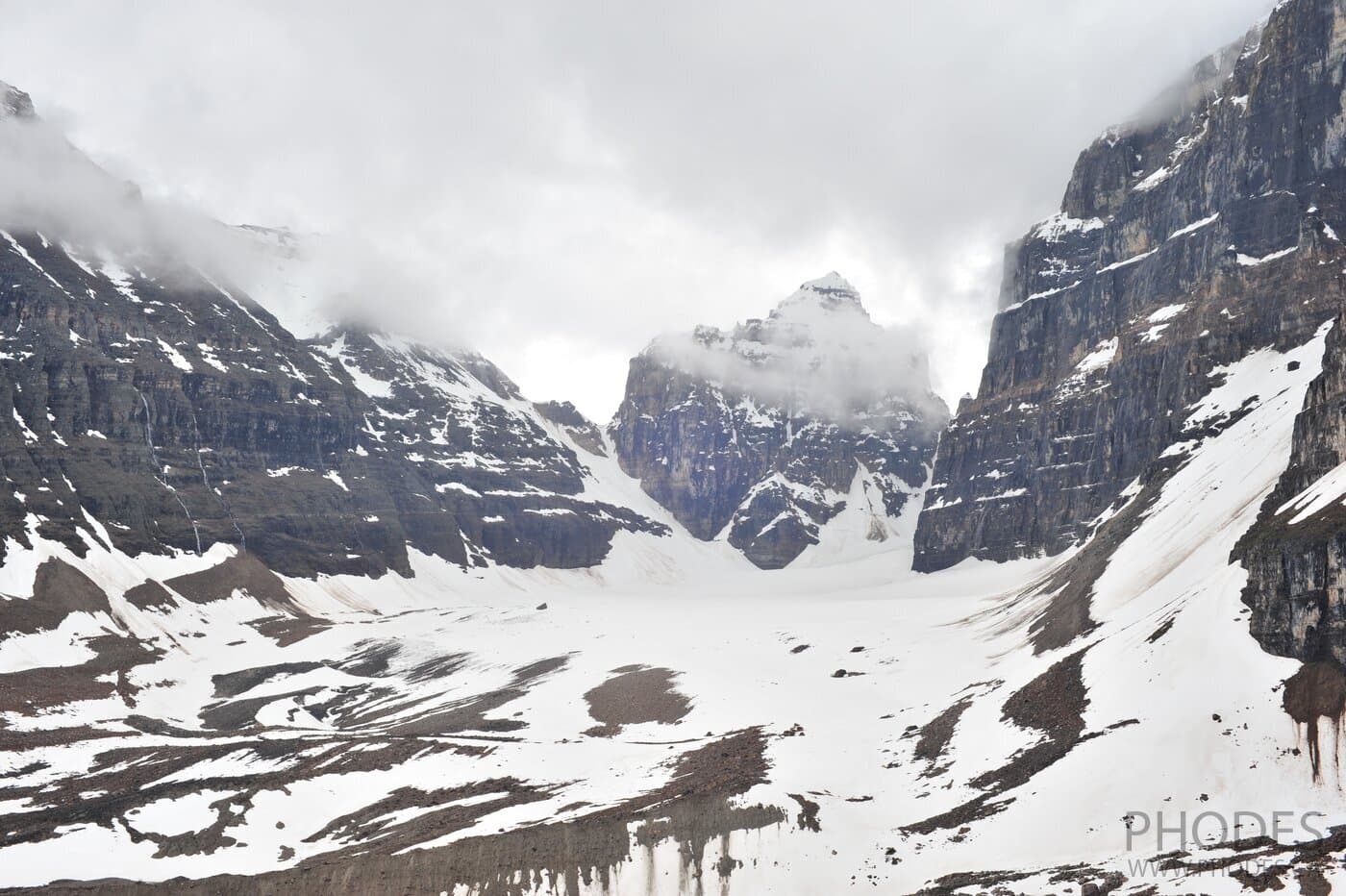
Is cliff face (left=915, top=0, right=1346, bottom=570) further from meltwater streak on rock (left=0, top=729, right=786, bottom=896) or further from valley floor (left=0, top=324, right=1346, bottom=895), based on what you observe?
meltwater streak on rock (left=0, top=729, right=786, bottom=896)

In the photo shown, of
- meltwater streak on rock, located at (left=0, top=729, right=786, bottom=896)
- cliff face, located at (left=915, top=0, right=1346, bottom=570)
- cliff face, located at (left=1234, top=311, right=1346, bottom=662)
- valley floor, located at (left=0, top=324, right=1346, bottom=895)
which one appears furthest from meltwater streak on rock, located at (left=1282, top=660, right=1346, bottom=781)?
cliff face, located at (left=915, top=0, right=1346, bottom=570)

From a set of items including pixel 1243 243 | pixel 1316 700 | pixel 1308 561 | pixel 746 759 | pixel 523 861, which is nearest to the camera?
pixel 1316 700

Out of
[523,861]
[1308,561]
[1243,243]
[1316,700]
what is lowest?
[523,861]

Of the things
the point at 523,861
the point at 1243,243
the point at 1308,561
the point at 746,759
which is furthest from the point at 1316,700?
the point at 1243,243

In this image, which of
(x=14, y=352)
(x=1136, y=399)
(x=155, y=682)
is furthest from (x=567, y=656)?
(x=14, y=352)

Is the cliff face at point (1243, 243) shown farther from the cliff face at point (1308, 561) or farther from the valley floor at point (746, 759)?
the cliff face at point (1308, 561)

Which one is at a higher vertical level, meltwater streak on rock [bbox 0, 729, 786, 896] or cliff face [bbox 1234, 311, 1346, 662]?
cliff face [bbox 1234, 311, 1346, 662]

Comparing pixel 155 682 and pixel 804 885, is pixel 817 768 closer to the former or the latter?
pixel 804 885

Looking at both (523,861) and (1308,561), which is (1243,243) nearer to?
(1308,561)

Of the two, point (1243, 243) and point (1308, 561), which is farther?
point (1243, 243)

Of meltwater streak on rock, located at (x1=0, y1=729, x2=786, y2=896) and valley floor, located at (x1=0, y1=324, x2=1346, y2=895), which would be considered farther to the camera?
meltwater streak on rock, located at (x1=0, y1=729, x2=786, y2=896)

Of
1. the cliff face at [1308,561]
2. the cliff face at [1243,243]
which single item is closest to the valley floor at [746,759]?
the cliff face at [1308,561]

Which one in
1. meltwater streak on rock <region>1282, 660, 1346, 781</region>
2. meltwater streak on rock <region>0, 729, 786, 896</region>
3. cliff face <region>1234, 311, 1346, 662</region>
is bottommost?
meltwater streak on rock <region>0, 729, 786, 896</region>

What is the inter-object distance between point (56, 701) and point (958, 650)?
81057 millimetres
